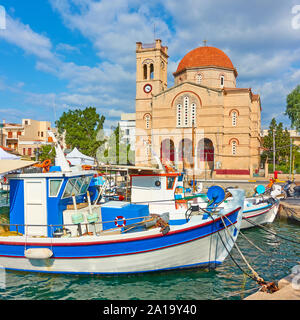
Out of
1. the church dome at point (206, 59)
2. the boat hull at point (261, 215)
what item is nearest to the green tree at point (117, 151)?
the church dome at point (206, 59)

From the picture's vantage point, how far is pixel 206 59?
45719mm

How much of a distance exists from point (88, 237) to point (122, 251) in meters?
1.15

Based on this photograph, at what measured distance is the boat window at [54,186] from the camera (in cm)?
1043

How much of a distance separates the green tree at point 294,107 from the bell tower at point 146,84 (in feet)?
86.0

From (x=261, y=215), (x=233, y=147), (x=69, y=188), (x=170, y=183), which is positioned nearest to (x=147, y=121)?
(x=233, y=147)

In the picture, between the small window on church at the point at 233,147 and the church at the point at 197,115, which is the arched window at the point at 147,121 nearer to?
the church at the point at 197,115

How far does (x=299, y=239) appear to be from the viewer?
1527 centimetres

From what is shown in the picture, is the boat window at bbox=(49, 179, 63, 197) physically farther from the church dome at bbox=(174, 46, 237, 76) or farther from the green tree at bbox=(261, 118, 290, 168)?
the green tree at bbox=(261, 118, 290, 168)

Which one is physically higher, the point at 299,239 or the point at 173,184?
the point at 173,184

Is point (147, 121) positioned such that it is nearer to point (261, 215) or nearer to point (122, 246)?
point (261, 215)
